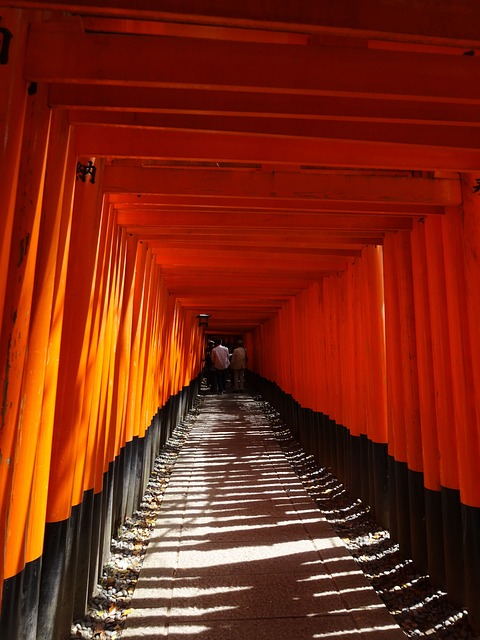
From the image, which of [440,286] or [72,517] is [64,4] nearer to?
[72,517]

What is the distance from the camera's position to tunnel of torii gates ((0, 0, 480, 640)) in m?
1.64

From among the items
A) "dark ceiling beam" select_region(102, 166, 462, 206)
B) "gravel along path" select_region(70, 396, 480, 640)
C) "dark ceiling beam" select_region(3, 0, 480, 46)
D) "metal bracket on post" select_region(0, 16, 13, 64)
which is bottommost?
"gravel along path" select_region(70, 396, 480, 640)

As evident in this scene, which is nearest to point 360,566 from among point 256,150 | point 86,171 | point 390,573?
point 390,573

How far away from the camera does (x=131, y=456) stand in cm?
439

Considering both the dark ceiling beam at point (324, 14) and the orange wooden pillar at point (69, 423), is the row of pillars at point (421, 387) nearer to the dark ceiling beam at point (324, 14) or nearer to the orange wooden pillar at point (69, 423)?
the dark ceiling beam at point (324, 14)

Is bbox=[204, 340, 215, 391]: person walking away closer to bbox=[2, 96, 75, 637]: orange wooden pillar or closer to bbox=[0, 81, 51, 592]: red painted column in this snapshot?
bbox=[2, 96, 75, 637]: orange wooden pillar

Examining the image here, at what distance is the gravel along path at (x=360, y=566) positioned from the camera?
2.59 meters

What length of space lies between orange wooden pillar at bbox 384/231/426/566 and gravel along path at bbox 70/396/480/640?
0.22 meters

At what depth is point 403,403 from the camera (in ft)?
12.0

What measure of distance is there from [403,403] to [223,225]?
221 centimetres

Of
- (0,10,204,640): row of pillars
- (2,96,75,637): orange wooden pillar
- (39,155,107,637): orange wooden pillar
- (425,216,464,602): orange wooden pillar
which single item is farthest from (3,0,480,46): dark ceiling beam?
(425,216,464,602): orange wooden pillar

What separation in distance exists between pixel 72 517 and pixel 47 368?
1.05m

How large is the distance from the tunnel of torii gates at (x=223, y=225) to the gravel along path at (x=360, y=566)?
0.45ft

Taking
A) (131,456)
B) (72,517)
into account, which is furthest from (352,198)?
(131,456)
